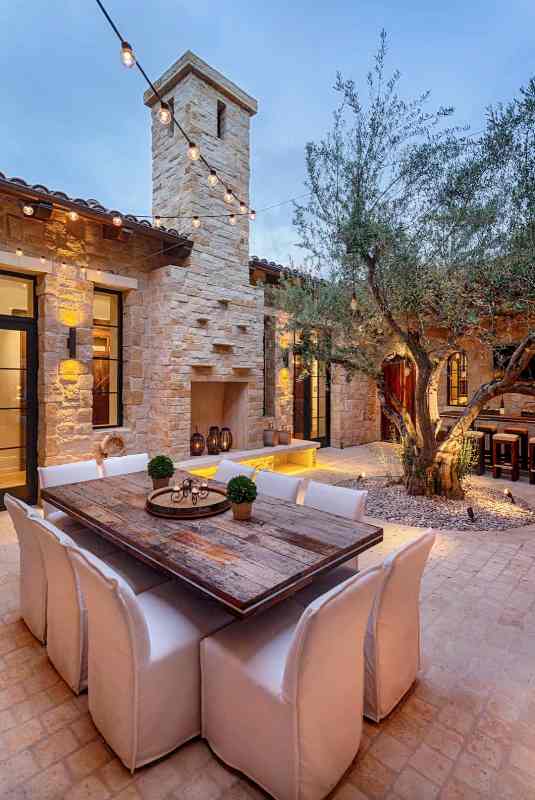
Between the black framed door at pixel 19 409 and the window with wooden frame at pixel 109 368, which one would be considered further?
the window with wooden frame at pixel 109 368

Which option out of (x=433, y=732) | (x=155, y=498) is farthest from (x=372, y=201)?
(x=433, y=732)

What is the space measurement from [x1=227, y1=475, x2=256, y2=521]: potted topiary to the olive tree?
2.78 m

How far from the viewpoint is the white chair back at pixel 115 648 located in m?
1.50

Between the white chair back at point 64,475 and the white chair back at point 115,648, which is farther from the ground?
the white chair back at point 64,475

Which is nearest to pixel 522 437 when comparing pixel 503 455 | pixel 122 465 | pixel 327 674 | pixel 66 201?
pixel 503 455

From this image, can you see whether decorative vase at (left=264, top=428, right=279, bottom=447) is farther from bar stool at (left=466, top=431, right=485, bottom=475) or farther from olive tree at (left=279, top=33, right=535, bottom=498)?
bar stool at (left=466, top=431, right=485, bottom=475)

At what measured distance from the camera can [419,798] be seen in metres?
1.46

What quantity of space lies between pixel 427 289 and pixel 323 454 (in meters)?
4.44

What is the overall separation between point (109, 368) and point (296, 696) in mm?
4970

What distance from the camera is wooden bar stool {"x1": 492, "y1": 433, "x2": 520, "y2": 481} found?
5.99 meters

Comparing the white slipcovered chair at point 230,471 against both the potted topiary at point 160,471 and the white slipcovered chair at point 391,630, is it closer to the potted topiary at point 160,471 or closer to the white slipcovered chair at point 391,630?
the potted topiary at point 160,471

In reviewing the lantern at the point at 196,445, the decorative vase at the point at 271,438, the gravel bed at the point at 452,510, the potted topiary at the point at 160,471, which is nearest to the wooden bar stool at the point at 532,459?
the gravel bed at the point at 452,510

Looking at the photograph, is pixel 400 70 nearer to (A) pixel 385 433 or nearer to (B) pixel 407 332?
(B) pixel 407 332

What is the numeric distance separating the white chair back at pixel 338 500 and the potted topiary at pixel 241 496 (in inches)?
22.3
